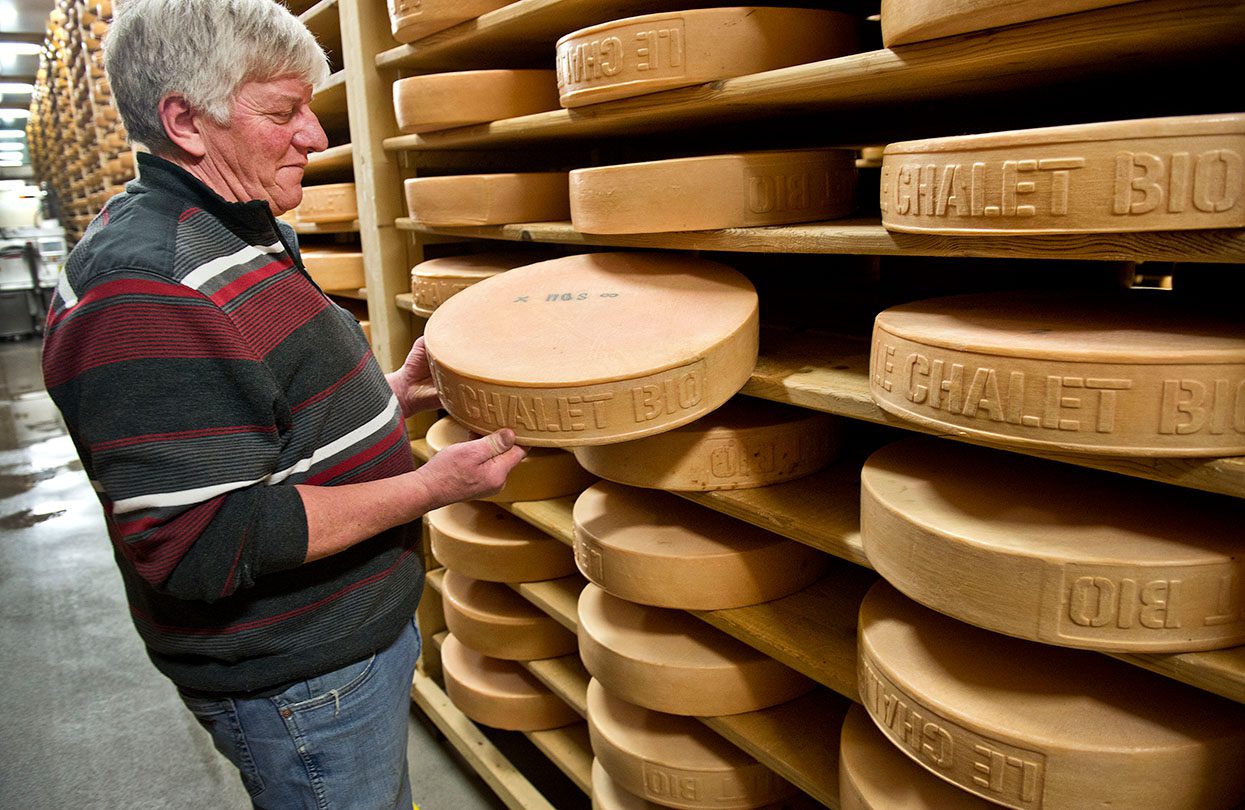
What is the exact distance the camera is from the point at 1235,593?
0.86m

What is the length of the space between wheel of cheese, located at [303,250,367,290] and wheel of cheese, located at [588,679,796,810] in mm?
1575

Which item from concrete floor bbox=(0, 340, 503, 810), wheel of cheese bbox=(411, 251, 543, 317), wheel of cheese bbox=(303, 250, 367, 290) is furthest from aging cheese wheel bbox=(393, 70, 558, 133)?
concrete floor bbox=(0, 340, 503, 810)

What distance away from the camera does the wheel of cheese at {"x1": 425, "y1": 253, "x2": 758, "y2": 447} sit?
1159 millimetres

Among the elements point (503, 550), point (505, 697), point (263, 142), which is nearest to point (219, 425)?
point (263, 142)

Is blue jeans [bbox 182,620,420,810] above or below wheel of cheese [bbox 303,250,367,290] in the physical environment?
below

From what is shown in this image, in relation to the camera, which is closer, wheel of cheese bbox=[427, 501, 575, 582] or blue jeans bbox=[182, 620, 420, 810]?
blue jeans bbox=[182, 620, 420, 810]

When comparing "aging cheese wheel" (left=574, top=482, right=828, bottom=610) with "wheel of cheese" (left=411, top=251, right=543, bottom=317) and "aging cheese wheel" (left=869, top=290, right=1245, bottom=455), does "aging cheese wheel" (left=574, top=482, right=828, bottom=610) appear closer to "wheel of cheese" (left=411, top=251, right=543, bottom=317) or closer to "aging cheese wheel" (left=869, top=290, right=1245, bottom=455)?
"aging cheese wheel" (left=869, top=290, right=1245, bottom=455)

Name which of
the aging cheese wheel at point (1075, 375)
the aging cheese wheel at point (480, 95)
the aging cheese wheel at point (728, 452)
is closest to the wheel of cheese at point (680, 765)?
the aging cheese wheel at point (728, 452)

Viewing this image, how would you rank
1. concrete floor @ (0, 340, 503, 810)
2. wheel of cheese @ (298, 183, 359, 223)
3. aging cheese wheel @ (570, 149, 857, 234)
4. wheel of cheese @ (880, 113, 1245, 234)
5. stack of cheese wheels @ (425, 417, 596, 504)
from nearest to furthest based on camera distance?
wheel of cheese @ (880, 113, 1245, 234), aging cheese wheel @ (570, 149, 857, 234), stack of cheese wheels @ (425, 417, 596, 504), concrete floor @ (0, 340, 503, 810), wheel of cheese @ (298, 183, 359, 223)

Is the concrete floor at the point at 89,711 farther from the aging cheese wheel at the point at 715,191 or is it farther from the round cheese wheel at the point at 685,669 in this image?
the aging cheese wheel at the point at 715,191

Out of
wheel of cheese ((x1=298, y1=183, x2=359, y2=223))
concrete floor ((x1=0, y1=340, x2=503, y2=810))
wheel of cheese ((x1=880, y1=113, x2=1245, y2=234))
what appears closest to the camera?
wheel of cheese ((x1=880, y1=113, x2=1245, y2=234))

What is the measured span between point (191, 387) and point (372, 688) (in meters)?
0.58

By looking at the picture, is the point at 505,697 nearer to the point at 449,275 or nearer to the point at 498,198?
the point at 449,275

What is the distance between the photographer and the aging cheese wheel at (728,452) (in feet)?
4.57
